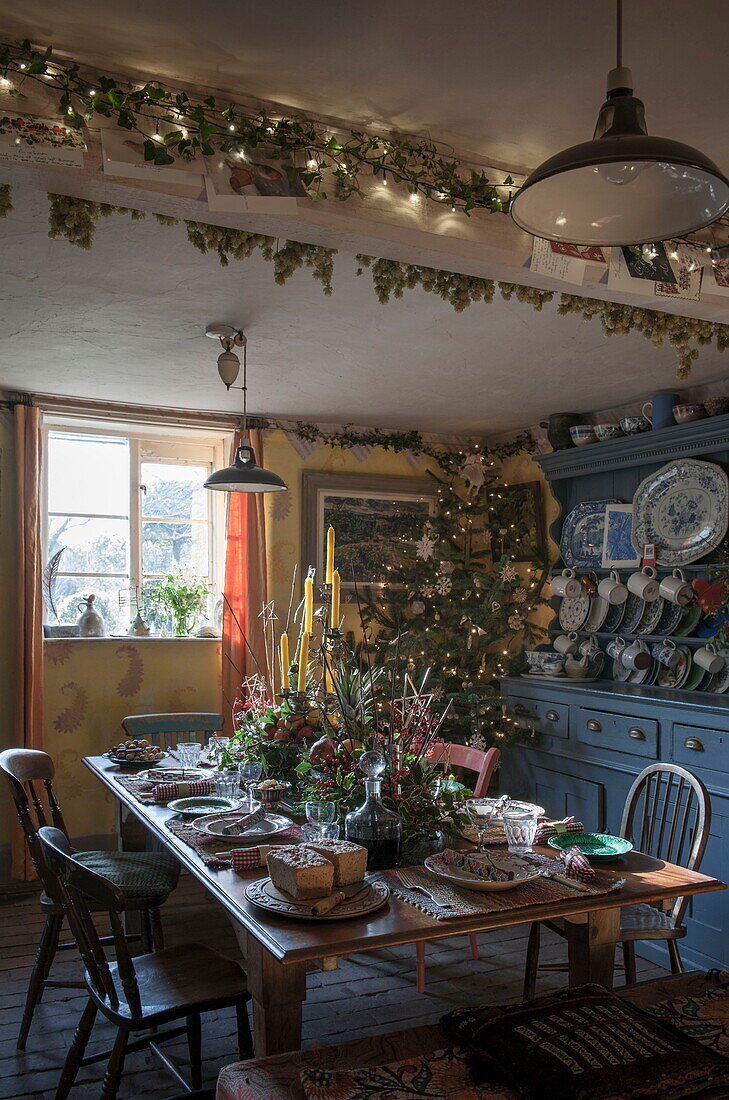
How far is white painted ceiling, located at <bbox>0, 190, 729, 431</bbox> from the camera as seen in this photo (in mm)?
2781

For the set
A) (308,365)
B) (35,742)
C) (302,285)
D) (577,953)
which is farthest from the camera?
(35,742)

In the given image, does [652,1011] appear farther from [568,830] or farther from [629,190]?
[629,190]

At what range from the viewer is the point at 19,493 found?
4.46 metres

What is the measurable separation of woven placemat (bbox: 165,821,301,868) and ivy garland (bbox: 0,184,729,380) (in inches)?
59.5

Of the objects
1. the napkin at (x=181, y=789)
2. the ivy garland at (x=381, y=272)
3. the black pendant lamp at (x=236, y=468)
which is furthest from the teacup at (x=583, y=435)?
the napkin at (x=181, y=789)

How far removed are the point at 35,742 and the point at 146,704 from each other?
632 millimetres

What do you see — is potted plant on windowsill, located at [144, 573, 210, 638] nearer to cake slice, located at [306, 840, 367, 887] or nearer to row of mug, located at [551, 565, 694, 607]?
row of mug, located at [551, 565, 694, 607]

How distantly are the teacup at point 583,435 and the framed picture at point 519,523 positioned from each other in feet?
1.90

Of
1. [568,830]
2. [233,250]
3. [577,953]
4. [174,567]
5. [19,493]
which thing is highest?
[233,250]

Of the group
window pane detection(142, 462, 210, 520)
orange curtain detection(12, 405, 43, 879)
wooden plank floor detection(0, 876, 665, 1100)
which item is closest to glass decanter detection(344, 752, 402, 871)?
wooden plank floor detection(0, 876, 665, 1100)

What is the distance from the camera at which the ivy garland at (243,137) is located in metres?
1.82

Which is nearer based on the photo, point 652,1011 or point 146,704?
point 652,1011

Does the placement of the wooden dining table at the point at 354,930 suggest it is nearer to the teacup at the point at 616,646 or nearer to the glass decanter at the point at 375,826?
the glass decanter at the point at 375,826

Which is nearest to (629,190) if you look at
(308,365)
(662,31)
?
(662,31)
